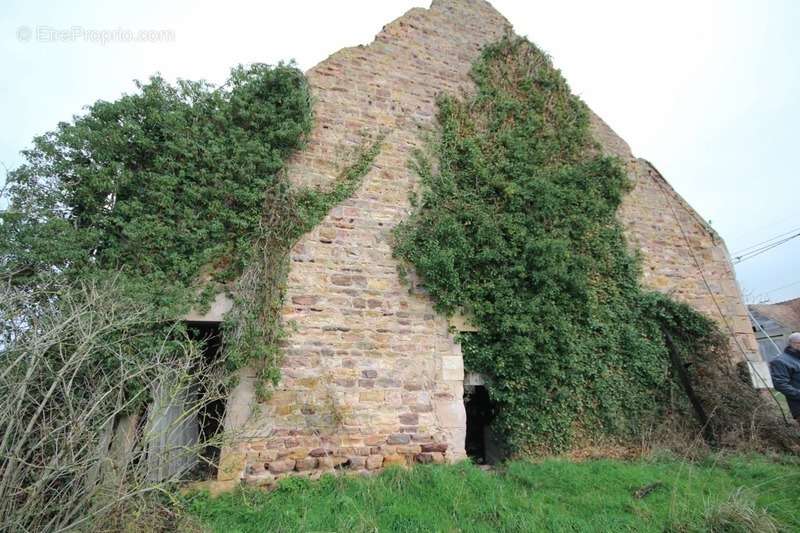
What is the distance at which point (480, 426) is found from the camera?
634 cm

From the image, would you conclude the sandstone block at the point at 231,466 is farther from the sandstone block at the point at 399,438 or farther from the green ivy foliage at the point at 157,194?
the sandstone block at the point at 399,438

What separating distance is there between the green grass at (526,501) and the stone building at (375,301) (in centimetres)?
41

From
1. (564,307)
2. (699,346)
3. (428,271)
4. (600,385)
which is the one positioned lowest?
(600,385)

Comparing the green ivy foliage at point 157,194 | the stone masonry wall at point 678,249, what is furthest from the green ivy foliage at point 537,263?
the green ivy foliage at point 157,194

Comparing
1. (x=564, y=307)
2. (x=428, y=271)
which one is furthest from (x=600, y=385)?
(x=428, y=271)

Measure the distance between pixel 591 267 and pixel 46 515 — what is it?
6948 millimetres

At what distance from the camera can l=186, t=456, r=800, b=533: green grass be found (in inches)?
130

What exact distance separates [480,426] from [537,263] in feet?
9.68

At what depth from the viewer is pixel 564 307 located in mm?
5637

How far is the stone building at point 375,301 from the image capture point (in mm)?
4395

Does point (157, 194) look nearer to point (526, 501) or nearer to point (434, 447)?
point (434, 447)

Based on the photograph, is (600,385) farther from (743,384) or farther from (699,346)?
(743,384)

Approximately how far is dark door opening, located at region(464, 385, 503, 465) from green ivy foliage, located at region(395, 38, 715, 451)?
781 mm

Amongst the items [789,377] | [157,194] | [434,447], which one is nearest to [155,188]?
[157,194]
